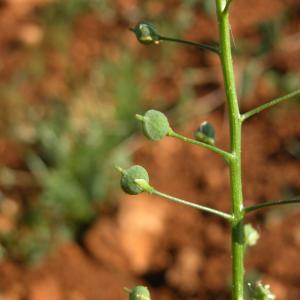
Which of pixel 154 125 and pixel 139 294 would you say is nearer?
pixel 154 125

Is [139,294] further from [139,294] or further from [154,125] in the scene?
[154,125]

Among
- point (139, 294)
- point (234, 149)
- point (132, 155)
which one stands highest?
point (132, 155)

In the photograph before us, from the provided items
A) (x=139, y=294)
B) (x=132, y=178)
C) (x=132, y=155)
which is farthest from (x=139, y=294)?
(x=132, y=155)

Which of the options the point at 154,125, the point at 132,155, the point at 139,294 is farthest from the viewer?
the point at 132,155

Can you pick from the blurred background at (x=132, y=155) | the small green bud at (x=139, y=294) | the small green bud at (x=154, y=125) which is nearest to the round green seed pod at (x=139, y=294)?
the small green bud at (x=139, y=294)

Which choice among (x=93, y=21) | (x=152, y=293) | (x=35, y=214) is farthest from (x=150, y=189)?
(x=93, y=21)

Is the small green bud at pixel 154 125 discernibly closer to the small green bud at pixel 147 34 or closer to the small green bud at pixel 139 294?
the small green bud at pixel 147 34

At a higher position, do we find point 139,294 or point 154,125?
point 154,125
